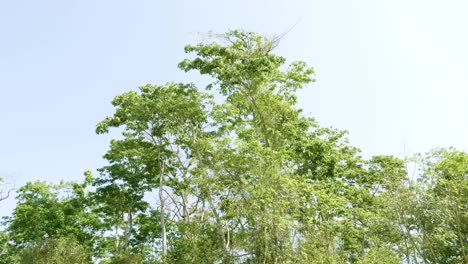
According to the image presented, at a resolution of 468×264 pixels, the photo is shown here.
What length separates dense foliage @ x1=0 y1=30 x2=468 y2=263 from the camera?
1396 cm

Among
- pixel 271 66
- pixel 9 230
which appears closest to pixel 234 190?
pixel 271 66

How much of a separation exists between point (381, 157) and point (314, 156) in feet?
19.7

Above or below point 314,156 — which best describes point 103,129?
above

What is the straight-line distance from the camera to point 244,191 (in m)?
14.1

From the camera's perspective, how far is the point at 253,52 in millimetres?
17750

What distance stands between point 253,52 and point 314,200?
636 cm

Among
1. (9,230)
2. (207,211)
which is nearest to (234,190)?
(207,211)

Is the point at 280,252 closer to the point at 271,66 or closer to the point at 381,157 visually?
the point at 271,66

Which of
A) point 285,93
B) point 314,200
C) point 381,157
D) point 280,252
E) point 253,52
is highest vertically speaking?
point 253,52

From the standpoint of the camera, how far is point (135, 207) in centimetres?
2325

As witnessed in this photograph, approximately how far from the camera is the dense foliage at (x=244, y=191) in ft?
45.8

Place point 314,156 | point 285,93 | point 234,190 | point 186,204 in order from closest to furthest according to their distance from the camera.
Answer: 1. point 234,190
2. point 285,93
3. point 314,156
4. point 186,204

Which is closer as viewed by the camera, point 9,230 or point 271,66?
point 271,66

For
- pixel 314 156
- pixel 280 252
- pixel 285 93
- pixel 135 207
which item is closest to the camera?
pixel 280 252
